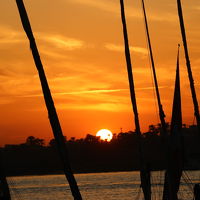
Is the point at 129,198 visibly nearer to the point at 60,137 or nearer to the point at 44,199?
the point at 44,199

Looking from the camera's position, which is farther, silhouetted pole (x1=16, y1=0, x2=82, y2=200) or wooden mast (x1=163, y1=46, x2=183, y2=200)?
wooden mast (x1=163, y1=46, x2=183, y2=200)

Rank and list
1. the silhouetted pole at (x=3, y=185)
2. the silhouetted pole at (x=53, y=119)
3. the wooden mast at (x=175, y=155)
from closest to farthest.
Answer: the silhouetted pole at (x=53, y=119), the silhouetted pole at (x=3, y=185), the wooden mast at (x=175, y=155)

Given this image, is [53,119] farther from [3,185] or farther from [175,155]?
[175,155]

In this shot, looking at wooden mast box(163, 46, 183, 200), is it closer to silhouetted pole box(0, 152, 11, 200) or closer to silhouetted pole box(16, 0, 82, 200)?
silhouetted pole box(0, 152, 11, 200)

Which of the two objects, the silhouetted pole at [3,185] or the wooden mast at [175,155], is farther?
the wooden mast at [175,155]

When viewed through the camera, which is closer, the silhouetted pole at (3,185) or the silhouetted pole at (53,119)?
the silhouetted pole at (53,119)

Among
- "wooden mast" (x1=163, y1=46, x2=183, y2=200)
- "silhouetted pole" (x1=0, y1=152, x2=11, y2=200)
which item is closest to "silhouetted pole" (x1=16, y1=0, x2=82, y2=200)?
"silhouetted pole" (x1=0, y1=152, x2=11, y2=200)

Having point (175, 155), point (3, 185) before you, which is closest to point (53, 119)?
point (3, 185)

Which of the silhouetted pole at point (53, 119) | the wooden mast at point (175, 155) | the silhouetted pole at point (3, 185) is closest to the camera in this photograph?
the silhouetted pole at point (53, 119)

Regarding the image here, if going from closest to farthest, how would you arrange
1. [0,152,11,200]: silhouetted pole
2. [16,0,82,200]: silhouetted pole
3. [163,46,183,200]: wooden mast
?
[16,0,82,200]: silhouetted pole, [0,152,11,200]: silhouetted pole, [163,46,183,200]: wooden mast

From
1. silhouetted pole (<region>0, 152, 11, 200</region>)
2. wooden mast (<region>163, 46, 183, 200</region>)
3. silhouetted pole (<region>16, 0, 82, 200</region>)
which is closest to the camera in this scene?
silhouetted pole (<region>16, 0, 82, 200</region>)

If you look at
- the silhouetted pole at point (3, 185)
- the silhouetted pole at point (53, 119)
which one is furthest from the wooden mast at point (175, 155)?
the silhouetted pole at point (53, 119)

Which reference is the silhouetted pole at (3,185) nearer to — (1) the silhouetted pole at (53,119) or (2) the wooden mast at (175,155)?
(1) the silhouetted pole at (53,119)

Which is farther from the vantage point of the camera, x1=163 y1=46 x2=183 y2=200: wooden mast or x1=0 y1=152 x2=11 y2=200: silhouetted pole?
x1=163 y1=46 x2=183 y2=200: wooden mast
